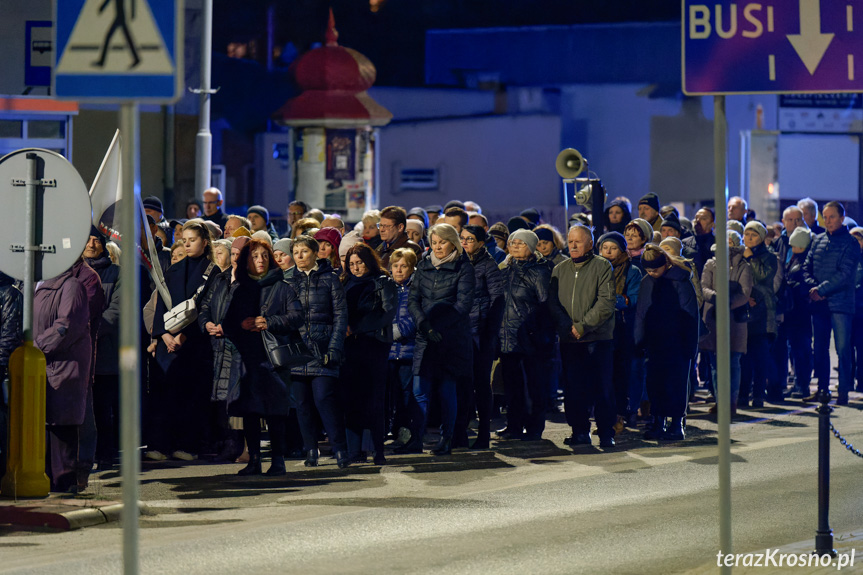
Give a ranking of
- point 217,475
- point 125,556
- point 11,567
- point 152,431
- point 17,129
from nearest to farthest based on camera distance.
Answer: point 125,556 < point 11,567 < point 217,475 < point 152,431 < point 17,129

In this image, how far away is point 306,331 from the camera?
12.5m

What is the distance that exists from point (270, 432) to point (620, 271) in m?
4.28

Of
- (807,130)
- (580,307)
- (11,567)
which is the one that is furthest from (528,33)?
(11,567)

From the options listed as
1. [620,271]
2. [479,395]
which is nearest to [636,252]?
[620,271]

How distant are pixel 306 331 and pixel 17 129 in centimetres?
1592

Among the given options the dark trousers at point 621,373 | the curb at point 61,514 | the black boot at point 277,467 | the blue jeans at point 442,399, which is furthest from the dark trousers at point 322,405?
the dark trousers at point 621,373

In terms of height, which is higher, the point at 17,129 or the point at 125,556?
the point at 17,129

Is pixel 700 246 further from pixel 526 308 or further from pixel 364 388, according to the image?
pixel 364 388

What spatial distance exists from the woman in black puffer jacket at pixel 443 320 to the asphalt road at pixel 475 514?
0.57m

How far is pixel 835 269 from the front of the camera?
17.5 m

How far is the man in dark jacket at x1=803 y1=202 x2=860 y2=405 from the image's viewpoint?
17.5 meters

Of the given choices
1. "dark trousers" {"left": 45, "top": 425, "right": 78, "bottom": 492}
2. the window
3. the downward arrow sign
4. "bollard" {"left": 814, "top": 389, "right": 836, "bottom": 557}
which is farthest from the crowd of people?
the window

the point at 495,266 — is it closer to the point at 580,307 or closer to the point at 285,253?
the point at 580,307

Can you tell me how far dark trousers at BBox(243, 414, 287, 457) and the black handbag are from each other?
437mm
